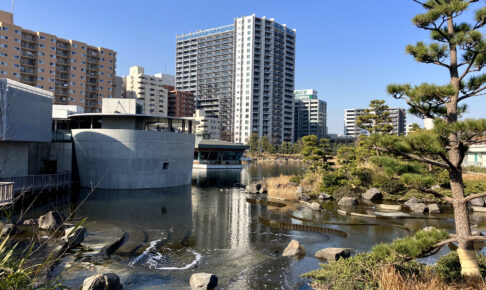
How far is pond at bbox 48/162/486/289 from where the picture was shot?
29.6 ft

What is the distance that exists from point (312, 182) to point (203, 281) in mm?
20980

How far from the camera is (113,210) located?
18.5 metres

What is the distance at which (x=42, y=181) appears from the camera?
827 inches

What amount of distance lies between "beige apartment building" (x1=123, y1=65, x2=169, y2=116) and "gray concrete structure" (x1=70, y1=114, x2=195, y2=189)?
234ft

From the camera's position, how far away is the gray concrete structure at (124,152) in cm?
2561

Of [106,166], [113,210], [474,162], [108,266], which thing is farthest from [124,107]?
[474,162]

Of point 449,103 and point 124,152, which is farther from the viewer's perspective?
point 124,152

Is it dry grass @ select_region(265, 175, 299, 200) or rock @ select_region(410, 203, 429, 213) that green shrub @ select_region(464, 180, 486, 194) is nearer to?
rock @ select_region(410, 203, 429, 213)

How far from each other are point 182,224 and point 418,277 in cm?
1084

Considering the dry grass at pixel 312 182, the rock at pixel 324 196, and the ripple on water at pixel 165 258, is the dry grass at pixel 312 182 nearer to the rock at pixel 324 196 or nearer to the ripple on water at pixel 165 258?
the rock at pixel 324 196

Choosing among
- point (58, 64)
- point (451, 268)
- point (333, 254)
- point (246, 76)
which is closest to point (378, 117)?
point (333, 254)

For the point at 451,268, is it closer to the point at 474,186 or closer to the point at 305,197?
the point at 305,197

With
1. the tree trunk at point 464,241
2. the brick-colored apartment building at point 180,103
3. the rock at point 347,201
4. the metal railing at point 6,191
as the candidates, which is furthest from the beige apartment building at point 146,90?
the tree trunk at point 464,241

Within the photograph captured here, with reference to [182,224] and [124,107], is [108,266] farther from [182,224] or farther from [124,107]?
[124,107]
